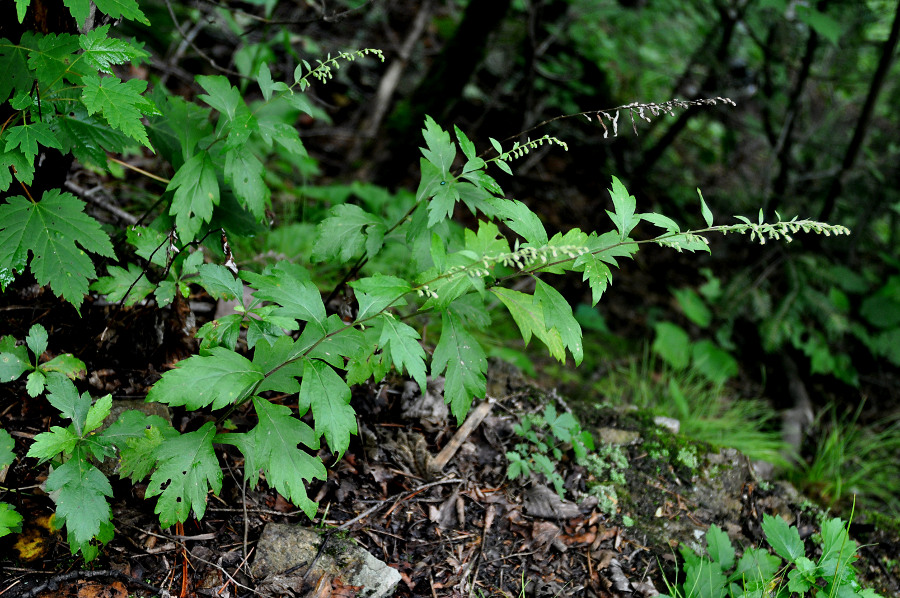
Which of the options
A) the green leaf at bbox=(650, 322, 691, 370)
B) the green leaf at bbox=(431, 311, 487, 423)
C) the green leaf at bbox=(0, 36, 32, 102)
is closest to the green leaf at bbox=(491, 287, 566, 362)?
the green leaf at bbox=(431, 311, 487, 423)

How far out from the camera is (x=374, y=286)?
1.82 metres

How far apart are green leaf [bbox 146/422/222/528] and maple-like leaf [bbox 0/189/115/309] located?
622mm

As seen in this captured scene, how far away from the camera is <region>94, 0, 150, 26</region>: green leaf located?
5.94 feet

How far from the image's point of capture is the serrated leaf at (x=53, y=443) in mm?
1713

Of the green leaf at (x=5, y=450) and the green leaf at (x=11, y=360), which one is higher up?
the green leaf at (x=11, y=360)

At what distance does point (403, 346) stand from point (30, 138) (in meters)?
1.48

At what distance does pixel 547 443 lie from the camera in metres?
2.78

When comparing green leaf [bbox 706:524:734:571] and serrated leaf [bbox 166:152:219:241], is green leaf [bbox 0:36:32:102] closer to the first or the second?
serrated leaf [bbox 166:152:219:241]

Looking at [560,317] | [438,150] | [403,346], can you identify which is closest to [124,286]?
[403,346]

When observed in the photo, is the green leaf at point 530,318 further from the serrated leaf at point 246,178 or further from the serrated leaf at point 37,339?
the serrated leaf at point 37,339

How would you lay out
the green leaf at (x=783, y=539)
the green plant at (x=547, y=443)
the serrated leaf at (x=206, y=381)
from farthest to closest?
the green plant at (x=547, y=443), the green leaf at (x=783, y=539), the serrated leaf at (x=206, y=381)

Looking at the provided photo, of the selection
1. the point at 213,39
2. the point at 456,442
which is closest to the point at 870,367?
the point at 456,442

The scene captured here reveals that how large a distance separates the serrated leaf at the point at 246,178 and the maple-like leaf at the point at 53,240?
0.50 m

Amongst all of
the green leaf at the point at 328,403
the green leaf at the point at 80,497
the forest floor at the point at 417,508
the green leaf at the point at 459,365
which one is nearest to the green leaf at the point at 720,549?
the forest floor at the point at 417,508
